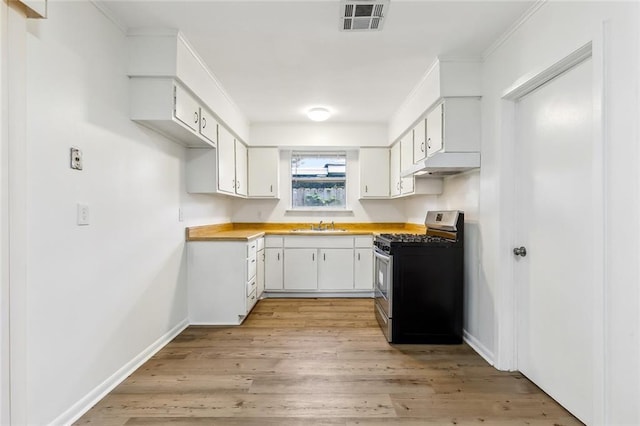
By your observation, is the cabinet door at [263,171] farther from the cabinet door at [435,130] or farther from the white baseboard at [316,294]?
the cabinet door at [435,130]

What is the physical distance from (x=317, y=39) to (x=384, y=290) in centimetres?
217

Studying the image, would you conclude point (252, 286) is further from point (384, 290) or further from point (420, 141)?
point (420, 141)

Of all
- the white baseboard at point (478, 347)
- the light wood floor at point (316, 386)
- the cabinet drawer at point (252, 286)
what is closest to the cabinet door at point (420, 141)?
the white baseboard at point (478, 347)

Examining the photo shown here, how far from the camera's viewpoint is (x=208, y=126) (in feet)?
9.89

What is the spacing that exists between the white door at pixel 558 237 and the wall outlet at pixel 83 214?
104 inches

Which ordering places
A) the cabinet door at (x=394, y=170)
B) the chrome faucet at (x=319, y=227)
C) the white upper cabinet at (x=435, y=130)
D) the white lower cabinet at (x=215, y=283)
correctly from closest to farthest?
the white upper cabinet at (x=435, y=130), the white lower cabinet at (x=215, y=283), the cabinet door at (x=394, y=170), the chrome faucet at (x=319, y=227)

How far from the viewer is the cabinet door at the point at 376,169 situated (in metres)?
4.64

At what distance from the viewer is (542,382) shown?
206 cm

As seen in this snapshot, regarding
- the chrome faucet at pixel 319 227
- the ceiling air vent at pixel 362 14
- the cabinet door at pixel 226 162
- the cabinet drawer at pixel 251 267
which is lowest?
the cabinet drawer at pixel 251 267

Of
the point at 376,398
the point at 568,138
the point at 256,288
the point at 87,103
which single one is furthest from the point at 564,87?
the point at 256,288

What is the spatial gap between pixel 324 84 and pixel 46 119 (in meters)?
2.25

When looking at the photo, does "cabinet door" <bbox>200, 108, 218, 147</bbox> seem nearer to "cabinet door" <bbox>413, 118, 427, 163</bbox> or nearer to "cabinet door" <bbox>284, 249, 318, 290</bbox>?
"cabinet door" <bbox>284, 249, 318, 290</bbox>

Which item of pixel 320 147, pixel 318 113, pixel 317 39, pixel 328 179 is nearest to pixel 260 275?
pixel 328 179

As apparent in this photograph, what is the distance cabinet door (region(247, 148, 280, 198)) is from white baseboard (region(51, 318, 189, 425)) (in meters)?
2.27
